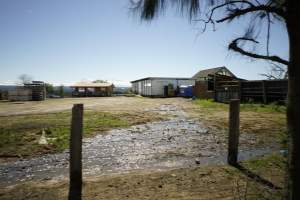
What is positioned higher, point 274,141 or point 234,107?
point 234,107

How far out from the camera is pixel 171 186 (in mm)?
4195

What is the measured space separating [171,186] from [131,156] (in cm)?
219

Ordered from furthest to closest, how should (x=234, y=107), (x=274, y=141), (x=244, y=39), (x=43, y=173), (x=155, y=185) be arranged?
(x=274, y=141)
(x=234, y=107)
(x=43, y=173)
(x=155, y=185)
(x=244, y=39)

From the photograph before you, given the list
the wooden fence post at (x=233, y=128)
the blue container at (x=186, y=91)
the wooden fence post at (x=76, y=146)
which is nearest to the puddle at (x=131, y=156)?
the wooden fence post at (x=233, y=128)

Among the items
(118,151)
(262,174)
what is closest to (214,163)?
(262,174)

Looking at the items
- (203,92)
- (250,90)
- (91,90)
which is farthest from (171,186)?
(91,90)

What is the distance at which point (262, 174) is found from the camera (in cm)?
474

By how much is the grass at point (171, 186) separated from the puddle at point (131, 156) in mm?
517

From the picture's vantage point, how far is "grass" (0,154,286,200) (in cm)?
384

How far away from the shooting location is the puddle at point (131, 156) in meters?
5.15

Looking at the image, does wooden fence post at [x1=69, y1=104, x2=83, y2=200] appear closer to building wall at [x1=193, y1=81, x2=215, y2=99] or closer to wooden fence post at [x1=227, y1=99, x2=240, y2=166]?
wooden fence post at [x1=227, y1=99, x2=240, y2=166]

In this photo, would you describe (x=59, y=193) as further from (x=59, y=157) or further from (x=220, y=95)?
(x=220, y=95)

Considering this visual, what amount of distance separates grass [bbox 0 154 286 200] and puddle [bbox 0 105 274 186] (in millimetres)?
517

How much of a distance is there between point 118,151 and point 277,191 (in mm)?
3920
